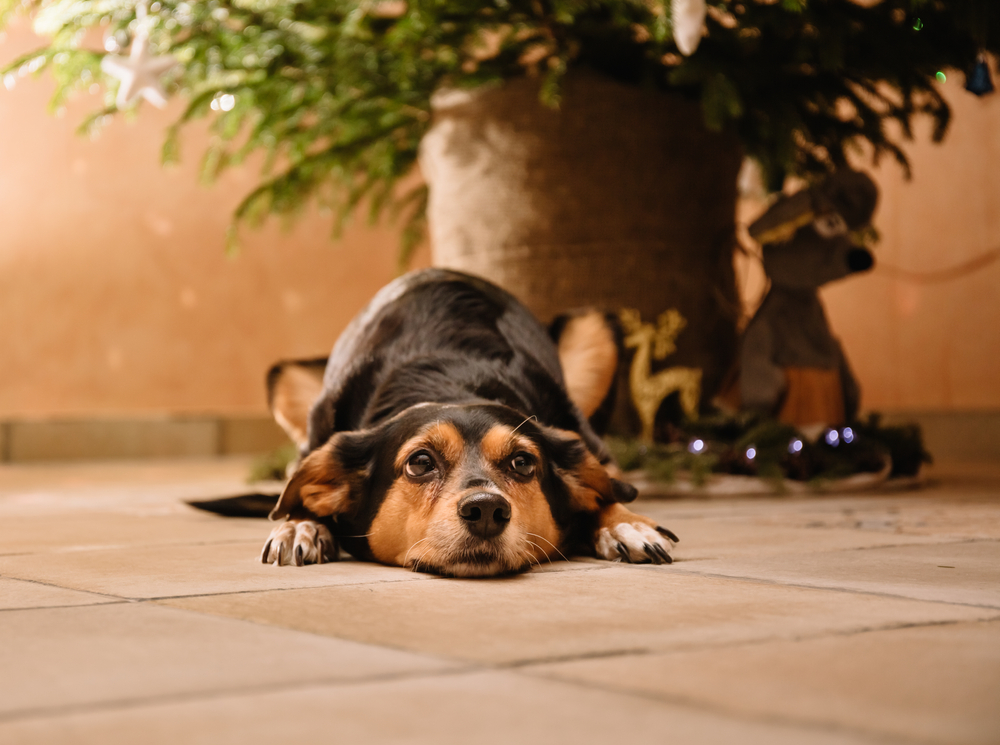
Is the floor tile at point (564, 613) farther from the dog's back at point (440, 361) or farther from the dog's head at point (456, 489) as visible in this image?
the dog's back at point (440, 361)

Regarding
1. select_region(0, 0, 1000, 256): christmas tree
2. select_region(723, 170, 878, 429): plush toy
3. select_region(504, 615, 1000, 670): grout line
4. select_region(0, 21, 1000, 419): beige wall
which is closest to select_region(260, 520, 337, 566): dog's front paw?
select_region(504, 615, 1000, 670): grout line

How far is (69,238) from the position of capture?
7543 mm

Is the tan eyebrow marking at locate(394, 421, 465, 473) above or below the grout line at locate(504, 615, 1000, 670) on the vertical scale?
above

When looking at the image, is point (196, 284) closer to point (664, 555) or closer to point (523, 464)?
point (523, 464)

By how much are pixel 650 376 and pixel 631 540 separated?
6.67 feet

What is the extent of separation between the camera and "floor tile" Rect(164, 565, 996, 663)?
1493 millimetres

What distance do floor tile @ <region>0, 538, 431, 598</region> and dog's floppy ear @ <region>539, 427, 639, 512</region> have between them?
48cm

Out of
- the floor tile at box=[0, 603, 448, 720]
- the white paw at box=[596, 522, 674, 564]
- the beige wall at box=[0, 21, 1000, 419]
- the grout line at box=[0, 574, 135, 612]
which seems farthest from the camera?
the beige wall at box=[0, 21, 1000, 419]

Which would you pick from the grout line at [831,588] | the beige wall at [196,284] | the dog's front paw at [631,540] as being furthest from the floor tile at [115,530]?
the beige wall at [196,284]

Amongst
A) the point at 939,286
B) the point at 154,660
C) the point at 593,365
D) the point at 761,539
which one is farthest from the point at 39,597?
the point at 939,286

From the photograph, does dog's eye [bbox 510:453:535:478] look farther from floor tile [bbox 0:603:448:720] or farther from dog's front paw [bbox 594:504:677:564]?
floor tile [bbox 0:603:448:720]

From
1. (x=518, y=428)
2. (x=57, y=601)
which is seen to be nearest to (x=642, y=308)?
(x=518, y=428)

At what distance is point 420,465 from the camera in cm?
236

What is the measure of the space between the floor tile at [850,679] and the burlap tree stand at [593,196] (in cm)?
308
